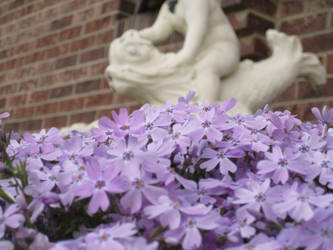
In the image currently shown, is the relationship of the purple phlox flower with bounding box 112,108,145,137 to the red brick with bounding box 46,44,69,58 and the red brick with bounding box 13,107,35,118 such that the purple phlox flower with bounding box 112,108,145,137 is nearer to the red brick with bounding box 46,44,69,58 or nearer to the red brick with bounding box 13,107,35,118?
the red brick with bounding box 46,44,69,58

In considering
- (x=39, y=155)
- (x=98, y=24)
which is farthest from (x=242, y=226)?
(x=98, y=24)

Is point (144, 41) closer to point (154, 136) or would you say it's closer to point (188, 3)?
point (188, 3)

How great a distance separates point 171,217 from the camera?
337 millimetres

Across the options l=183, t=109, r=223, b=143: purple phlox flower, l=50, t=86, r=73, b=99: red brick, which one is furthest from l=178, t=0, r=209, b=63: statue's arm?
l=50, t=86, r=73, b=99: red brick

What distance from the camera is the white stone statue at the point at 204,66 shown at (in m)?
1.77

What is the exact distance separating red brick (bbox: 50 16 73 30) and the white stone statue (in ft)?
5.23

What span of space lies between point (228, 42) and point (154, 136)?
1.46m

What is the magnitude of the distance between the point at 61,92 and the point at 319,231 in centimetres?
305

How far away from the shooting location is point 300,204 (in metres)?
0.35

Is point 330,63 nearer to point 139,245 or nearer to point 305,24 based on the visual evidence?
point 305,24

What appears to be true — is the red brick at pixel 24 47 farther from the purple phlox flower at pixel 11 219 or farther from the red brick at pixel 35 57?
the purple phlox flower at pixel 11 219

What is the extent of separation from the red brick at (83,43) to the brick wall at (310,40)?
1421 millimetres

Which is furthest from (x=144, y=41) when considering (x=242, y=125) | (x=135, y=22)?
(x=242, y=125)

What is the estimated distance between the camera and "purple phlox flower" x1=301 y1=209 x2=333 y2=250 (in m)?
0.33
